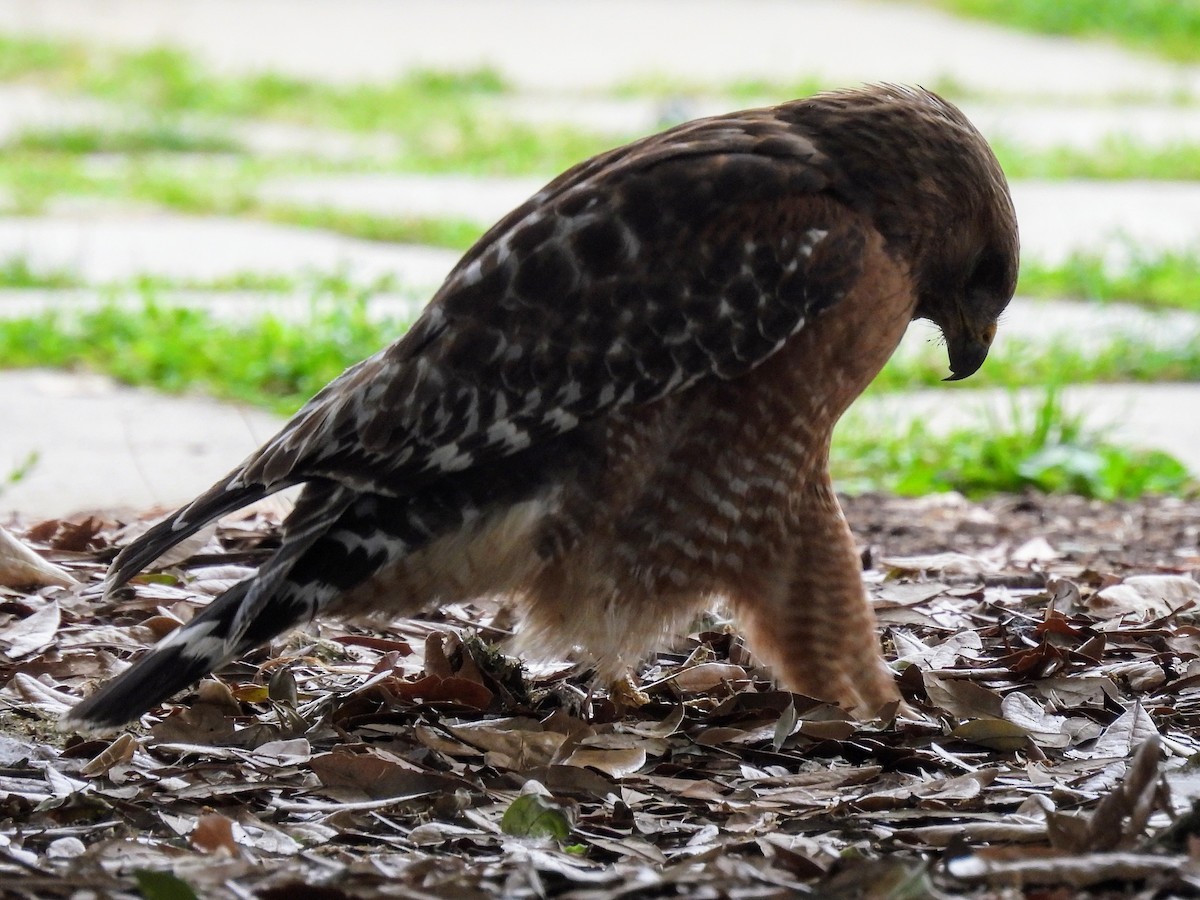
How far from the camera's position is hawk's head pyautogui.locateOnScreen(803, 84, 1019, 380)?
3.22m

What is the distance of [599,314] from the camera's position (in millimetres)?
3119

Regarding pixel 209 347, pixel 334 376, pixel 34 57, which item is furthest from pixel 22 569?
pixel 34 57

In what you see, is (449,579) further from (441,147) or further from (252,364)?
(441,147)

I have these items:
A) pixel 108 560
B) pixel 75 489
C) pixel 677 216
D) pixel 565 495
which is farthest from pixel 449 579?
pixel 75 489

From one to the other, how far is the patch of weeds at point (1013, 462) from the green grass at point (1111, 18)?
13859mm

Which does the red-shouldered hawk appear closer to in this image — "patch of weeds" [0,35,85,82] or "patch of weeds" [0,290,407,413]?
"patch of weeds" [0,290,407,413]

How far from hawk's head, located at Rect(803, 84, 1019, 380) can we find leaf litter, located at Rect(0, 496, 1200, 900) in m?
0.80

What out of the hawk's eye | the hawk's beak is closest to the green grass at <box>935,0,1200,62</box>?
the hawk's beak

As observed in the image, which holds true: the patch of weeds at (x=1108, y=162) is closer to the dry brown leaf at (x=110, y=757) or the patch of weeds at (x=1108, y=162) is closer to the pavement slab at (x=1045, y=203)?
the pavement slab at (x=1045, y=203)

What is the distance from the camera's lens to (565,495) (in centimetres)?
311

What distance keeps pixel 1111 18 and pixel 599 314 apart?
59.3 ft

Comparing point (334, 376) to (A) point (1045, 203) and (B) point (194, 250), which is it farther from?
(A) point (1045, 203)

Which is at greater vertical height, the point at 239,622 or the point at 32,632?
the point at 239,622

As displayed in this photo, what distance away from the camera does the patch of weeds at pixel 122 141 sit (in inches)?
498
